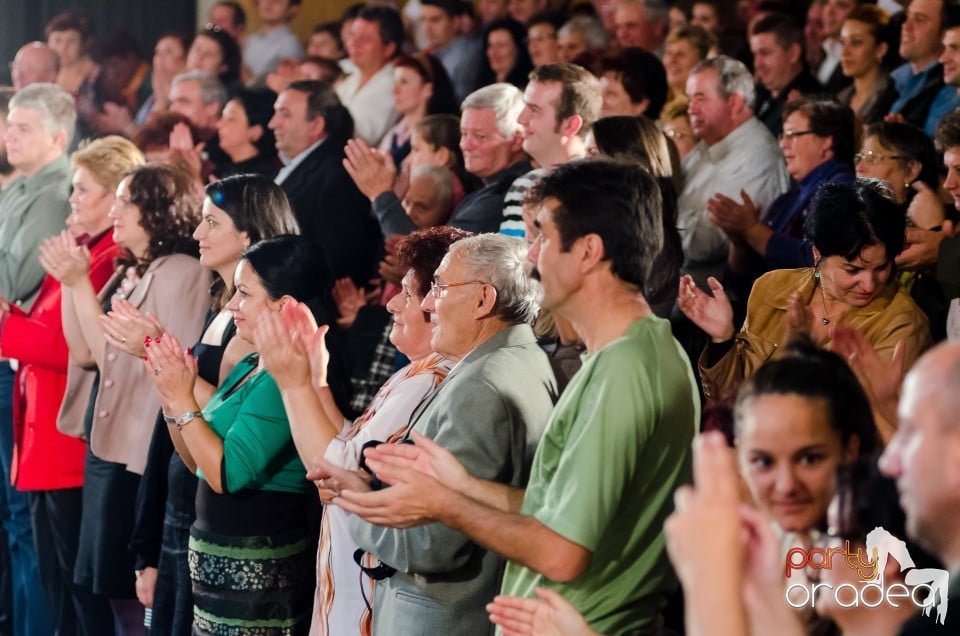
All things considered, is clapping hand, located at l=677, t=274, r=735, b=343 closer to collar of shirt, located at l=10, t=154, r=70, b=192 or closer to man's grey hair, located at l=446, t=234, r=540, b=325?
man's grey hair, located at l=446, t=234, r=540, b=325

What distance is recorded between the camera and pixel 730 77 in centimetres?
470

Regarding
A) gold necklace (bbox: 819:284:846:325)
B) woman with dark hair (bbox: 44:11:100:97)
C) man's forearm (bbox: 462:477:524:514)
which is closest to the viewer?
man's forearm (bbox: 462:477:524:514)

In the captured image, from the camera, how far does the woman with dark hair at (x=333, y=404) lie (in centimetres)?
276

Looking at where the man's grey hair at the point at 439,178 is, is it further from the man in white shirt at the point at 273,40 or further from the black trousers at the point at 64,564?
the man in white shirt at the point at 273,40

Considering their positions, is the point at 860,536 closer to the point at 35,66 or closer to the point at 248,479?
the point at 248,479

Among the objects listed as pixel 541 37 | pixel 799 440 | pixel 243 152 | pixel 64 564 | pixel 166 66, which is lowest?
pixel 64 564

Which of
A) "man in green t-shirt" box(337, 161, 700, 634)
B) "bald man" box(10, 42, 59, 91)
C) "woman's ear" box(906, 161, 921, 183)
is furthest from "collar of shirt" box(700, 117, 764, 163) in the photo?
"bald man" box(10, 42, 59, 91)

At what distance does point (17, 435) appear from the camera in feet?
14.3

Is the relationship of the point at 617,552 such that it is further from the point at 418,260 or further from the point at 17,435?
the point at 17,435

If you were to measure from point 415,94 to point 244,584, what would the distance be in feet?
10.1

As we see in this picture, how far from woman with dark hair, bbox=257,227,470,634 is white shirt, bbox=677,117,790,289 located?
4.75 feet

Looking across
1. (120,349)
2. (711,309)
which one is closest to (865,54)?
(711,309)

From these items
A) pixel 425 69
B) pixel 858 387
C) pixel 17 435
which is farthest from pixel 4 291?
pixel 858 387

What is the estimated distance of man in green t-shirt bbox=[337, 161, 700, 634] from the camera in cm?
202
